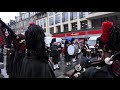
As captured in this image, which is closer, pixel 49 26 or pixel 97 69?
pixel 97 69

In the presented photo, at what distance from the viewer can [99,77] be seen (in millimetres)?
1775

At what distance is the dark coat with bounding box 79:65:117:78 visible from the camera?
178 centimetres

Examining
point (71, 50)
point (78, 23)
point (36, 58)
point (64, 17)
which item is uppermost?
point (64, 17)

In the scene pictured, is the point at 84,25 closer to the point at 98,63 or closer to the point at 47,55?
the point at 47,55

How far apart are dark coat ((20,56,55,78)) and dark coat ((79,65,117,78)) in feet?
2.43

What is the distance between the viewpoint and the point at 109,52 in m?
1.93

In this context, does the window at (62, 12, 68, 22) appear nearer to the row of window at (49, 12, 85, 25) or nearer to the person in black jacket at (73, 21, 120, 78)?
the row of window at (49, 12, 85, 25)

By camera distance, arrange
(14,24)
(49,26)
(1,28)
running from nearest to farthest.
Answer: (1,28) → (49,26) → (14,24)

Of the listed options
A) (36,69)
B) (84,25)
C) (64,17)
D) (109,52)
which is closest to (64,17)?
(64,17)

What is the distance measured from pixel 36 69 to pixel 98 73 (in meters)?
0.90

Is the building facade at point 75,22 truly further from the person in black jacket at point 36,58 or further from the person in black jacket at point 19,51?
the person in black jacket at point 36,58
